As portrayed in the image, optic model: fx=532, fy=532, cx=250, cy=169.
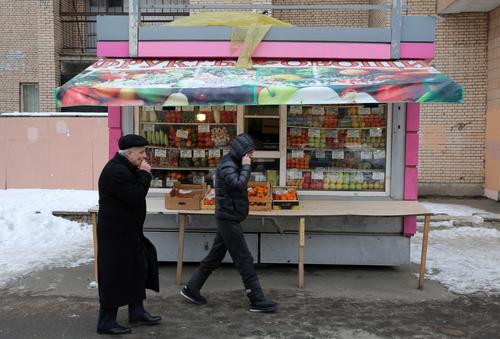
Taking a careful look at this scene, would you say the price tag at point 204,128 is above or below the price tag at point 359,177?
above

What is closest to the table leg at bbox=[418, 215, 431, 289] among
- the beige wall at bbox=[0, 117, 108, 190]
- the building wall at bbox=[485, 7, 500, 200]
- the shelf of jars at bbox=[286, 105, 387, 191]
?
the shelf of jars at bbox=[286, 105, 387, 191]

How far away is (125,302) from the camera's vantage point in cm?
445

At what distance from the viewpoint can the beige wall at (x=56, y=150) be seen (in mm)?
12156

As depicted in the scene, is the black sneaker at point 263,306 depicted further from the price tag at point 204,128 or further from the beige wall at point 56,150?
the beige wall at point 56,150

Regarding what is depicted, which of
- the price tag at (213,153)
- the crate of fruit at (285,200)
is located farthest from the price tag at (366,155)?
the price tag at (213,153)

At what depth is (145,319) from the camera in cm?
476

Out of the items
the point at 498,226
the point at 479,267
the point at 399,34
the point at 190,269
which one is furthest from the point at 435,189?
the point at 190,269

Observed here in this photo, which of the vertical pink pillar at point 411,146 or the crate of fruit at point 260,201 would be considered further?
the vertical pink pillar at point 411,146

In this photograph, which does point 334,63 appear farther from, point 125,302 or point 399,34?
point 125,302

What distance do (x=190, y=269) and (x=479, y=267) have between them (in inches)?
147

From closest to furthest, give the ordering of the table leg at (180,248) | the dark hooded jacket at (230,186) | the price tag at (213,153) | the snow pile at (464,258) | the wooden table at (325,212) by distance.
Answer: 1. the dark hooded jacket at (230,186)
2. the wooden table at (325,212)
3. the table leg at (180,248)
4. the snow pile at (464,258)
5. the price tag at (213,153)

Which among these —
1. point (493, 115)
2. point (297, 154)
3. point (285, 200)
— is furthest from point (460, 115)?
point (285, 200)

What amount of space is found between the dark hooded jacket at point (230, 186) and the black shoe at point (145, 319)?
1096 mm

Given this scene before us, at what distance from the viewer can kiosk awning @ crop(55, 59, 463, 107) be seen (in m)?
5.45
